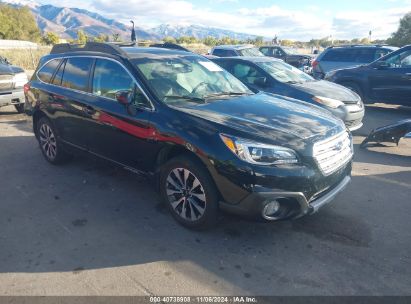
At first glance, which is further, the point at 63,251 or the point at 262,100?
the point at 262,100

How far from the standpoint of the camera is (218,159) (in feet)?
10.5

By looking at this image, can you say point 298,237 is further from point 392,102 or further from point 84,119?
point 392,102

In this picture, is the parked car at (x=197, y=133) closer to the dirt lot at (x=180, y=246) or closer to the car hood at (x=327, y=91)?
the dirt lot at (x=180, y=246)

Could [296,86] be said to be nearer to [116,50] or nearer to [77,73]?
[116,50]

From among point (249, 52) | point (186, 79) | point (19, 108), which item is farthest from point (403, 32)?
point (186, 79)

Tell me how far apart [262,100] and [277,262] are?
193cm

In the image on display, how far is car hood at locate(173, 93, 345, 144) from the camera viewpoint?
3.31 m

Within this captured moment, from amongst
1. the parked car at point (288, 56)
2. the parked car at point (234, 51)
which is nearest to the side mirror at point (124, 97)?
the parked car at point (234, 51)

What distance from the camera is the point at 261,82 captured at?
7.46 metres

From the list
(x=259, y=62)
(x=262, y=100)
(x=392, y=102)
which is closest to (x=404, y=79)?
(x=392, y=102)

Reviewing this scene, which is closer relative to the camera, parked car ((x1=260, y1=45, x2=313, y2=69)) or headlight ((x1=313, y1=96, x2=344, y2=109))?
headlight ((x1=313, y1=96, x2=344, y2=109))

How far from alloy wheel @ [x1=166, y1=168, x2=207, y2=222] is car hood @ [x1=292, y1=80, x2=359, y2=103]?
4.47 m

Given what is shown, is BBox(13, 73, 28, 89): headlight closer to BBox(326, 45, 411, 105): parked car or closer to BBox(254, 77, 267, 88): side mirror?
BBox(254, 77, 267, 88): side mirror

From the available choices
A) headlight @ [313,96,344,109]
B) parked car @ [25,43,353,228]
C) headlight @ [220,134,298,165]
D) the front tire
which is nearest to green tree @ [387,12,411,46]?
headlight @ [313,96,344,109]
